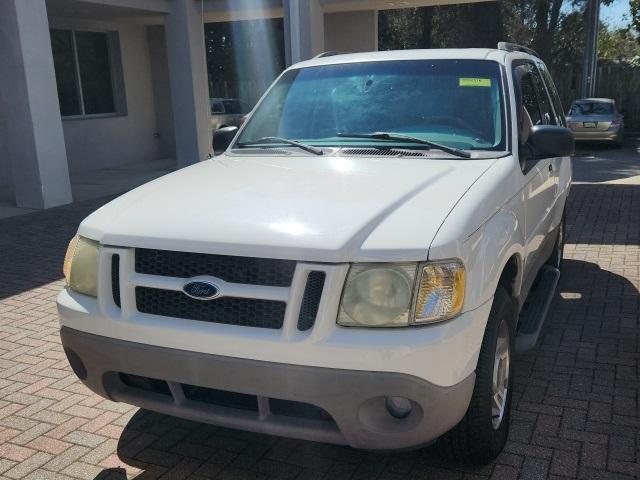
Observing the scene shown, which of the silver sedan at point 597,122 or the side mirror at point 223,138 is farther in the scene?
the silver sedan at point 597,122

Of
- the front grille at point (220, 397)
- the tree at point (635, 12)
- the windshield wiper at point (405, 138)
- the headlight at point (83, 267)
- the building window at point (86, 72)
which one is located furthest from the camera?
the tree at point (635, 12)

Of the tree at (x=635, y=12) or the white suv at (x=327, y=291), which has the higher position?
the tree at (x=635, y=12)

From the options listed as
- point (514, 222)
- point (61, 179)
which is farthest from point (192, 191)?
point (61, 179)

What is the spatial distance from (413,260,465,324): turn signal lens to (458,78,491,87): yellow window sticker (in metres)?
1.76

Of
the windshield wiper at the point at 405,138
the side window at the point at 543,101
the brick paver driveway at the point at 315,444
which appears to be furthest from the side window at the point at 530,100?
the brick paver driveway at the point at 315,444

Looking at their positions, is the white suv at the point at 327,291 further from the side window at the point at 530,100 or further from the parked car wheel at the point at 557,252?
the parked car wheel at the point at 557,252

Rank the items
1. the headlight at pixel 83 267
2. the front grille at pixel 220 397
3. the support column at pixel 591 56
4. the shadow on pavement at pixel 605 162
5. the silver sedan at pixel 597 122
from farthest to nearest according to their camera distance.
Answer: the support column at pixel 591 56 → the silver sedan at pixel 597 122 → the shadow on pavement at pixel 605 162 → the headlight at pixel 83 267 → the front grille at pixel 220 397

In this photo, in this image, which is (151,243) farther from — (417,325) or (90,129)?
(90,129)

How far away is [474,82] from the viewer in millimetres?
3941

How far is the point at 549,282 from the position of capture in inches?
200

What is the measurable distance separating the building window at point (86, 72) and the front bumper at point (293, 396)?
1271 centimetres

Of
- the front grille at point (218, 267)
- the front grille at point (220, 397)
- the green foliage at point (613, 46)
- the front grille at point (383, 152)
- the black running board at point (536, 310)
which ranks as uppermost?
the green foliage at point (613, 46)

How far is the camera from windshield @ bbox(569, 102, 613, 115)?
1847cm

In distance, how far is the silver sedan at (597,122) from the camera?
1802cm
